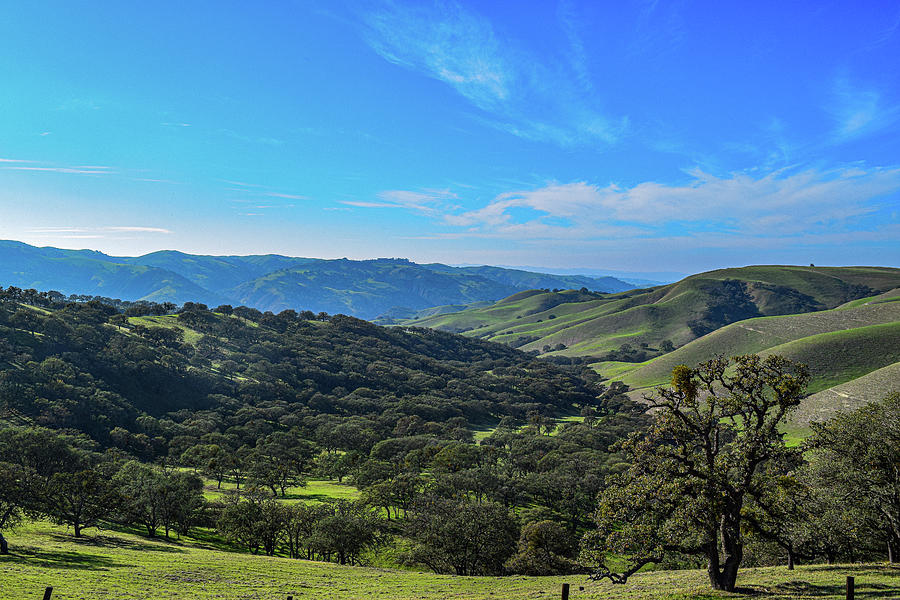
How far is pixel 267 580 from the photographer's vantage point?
Answer: 1740 inches

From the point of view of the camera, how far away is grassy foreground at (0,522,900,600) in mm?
26656

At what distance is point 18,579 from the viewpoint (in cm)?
3575

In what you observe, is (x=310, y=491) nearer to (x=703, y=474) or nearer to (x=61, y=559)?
(x=61, y=559)

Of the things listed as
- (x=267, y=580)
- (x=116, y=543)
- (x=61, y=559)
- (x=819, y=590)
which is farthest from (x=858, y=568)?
(x=116, y=543)

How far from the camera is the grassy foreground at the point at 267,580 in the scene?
26.7 metres

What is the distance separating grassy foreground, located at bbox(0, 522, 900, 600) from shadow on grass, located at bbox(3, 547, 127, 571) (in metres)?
0.08

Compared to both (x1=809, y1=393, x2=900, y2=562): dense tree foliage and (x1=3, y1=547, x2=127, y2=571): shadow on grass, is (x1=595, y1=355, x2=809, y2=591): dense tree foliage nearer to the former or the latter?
(x1=809, y1=393, x2=900, y2=562): dense tree foliage

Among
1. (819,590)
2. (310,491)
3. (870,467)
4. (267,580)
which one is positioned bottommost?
(310,491)

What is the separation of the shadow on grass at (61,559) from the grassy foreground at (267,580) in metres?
0.08

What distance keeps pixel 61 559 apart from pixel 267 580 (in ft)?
A: 69.8

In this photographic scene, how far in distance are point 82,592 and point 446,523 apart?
3931 cm

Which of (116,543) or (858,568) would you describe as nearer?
(858,568)

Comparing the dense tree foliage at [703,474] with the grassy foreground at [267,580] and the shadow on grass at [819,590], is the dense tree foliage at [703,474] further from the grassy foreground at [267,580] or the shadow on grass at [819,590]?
the grassy foreground at [267,580]

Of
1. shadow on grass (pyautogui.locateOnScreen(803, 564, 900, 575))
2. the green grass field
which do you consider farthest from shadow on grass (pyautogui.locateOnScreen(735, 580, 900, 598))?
the green grass field
